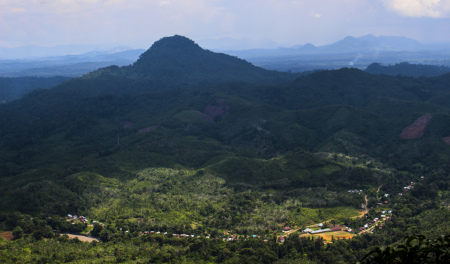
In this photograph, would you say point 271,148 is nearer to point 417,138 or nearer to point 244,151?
point 244,151

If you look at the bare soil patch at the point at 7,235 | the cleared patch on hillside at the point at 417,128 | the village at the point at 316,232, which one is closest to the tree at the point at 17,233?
the bare soil patch at the point at 7,235

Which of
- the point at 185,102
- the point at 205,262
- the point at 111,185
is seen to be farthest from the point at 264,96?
the point at 205,262

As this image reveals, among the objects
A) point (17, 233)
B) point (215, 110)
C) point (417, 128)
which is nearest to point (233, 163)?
point (17, 233)

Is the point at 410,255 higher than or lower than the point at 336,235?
higher

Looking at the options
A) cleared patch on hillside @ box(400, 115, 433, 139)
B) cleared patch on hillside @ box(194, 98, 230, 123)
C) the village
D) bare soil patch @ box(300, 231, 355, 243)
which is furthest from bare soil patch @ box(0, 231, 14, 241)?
cleared patch on hillside @ box(400, 115, 433, 139)

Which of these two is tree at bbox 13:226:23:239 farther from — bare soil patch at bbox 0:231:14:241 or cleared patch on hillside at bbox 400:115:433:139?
cleared patch on hillside at bbox 400:115:433:139

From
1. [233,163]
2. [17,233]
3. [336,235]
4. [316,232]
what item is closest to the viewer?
[17,233]

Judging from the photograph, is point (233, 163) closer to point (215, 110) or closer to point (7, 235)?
point (7, 235)
